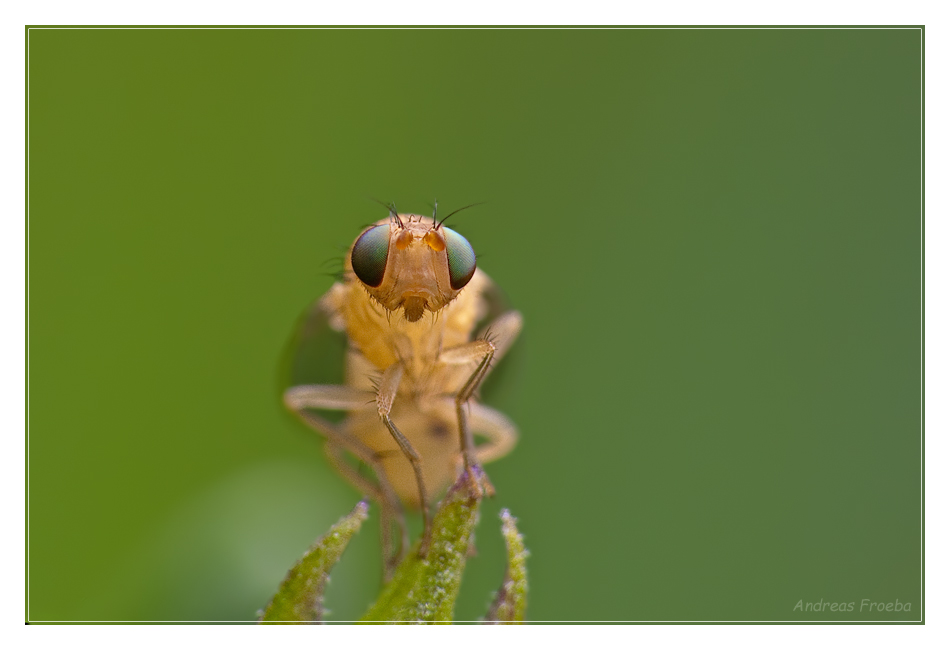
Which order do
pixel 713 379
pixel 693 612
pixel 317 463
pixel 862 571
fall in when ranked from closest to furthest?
1. pixel 693 612
2. pixel 862 571
3. pixel 317 463
4. pixel 713 379

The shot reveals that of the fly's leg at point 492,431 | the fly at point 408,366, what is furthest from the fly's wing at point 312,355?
the fly's leg at point 492,431

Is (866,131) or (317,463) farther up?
A: (866,131)

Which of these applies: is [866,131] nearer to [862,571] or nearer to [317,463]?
[862,571]

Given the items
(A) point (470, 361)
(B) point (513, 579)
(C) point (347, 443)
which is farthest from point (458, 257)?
(B) point (513, 579)

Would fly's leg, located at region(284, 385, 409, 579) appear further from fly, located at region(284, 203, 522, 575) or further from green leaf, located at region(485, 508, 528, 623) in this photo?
green leaf, located at region(485, 508, 528, 623)

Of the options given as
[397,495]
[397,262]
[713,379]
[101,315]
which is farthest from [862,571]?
[101,315]

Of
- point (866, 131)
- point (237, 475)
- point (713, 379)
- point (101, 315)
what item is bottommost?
point (237, 475)

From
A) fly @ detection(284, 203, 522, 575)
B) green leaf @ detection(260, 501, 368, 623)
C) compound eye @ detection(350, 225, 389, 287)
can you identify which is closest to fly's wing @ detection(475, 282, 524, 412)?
fly @ detection(284, 203, 522, 575)
